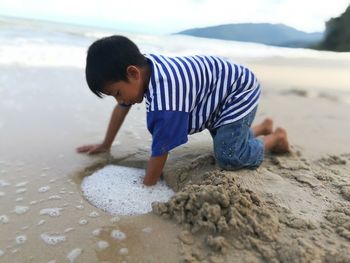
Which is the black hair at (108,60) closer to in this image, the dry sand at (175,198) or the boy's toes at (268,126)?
the dry sand at (175,198)

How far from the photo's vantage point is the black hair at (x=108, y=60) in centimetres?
192

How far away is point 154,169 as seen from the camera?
2109mm

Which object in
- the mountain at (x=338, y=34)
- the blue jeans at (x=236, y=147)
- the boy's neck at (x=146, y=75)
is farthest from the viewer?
the mountain at (x=338, y=34)

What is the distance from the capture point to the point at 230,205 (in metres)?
1.66

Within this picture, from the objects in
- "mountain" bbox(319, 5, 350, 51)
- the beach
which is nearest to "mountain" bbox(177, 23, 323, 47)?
"mountain" bbox(319, 5, 350, 51)

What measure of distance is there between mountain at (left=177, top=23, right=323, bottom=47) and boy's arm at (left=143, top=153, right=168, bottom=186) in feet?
48.3

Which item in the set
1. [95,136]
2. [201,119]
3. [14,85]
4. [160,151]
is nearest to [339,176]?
[201,119]

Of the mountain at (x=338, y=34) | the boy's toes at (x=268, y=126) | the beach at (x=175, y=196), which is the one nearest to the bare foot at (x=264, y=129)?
the boy's toes at (x=268, y=126)

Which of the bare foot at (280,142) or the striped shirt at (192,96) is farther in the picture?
the bare foot at (280,142)

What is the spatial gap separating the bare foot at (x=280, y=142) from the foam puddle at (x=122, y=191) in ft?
2.63

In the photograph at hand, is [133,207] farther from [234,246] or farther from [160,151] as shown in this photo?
[234,246]

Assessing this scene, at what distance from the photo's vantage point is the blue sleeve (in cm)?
199

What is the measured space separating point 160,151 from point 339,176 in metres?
1.00

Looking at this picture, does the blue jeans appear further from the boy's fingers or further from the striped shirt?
the boy's fingers
